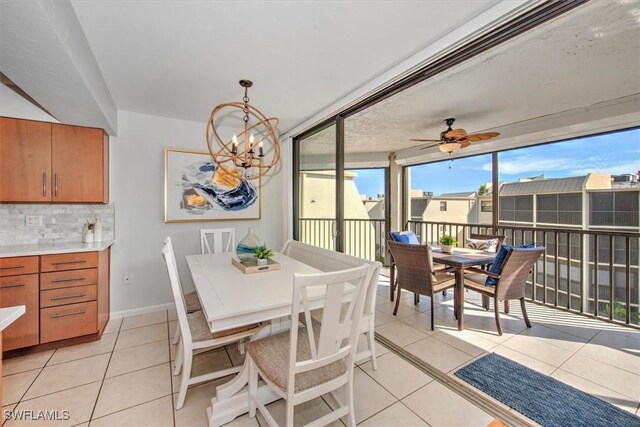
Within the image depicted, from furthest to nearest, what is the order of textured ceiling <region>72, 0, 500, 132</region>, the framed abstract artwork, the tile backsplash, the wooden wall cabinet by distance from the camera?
the framed abstract artwork → the tile backsplash → the wooden wall cabinet → textured ceiling <region>72, 0, 500, 132</region>

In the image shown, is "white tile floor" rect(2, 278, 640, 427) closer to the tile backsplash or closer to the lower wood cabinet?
the lower wood cabinet

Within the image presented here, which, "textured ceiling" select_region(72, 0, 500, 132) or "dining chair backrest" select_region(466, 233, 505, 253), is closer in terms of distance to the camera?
"textured ceiling" select_region(72, 0, 500, 132)

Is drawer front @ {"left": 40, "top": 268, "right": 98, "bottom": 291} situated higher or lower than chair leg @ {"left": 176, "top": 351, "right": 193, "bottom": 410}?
higher

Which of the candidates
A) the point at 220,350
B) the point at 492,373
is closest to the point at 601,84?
the point at 492,373

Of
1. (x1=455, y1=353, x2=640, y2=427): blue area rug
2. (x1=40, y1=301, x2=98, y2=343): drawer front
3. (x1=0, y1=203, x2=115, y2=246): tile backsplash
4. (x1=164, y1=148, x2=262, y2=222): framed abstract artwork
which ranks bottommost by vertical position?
(x1=455, y1=353, x2=640, y2=427): blue area rug

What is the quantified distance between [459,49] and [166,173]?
3192mm

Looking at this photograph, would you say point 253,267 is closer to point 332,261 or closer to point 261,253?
point 261,253

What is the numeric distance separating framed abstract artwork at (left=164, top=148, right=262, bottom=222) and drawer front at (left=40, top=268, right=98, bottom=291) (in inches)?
37.6

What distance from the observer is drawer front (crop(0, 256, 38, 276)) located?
7.00 ft

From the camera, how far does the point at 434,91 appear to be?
2793mm

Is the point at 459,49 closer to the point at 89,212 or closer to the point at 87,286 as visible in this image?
the point at 87,286

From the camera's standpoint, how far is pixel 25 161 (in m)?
2.42

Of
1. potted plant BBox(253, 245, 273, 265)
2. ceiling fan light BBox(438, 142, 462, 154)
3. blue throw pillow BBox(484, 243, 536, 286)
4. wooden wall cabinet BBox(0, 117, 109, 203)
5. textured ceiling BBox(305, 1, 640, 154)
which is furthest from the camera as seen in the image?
ceiling fan light BBox(438, 142, 462, 154)

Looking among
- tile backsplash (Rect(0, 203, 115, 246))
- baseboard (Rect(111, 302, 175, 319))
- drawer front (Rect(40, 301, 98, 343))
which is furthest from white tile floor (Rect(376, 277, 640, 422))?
tile backsplash (Rect(0, 203, 115, 246))
